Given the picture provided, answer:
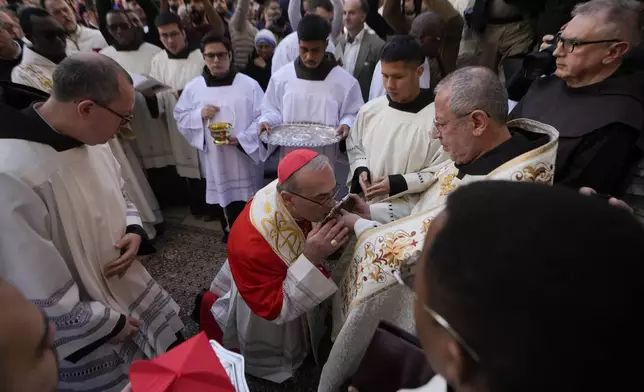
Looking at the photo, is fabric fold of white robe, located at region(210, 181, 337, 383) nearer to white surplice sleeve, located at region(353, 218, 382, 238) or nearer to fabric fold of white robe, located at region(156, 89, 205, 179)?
white surplice sleeve, located at region(353, 218, 382, 238)

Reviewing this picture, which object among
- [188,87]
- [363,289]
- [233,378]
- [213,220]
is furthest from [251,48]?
[233,378]

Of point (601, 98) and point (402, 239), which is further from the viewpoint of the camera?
point (601, 98)

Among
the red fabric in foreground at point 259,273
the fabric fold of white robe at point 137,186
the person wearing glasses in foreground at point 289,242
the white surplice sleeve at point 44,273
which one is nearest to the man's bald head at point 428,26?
the person wearing glasses in foreground at point 289,242

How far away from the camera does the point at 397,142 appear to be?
3.06 metres

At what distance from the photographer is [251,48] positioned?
5.91 m

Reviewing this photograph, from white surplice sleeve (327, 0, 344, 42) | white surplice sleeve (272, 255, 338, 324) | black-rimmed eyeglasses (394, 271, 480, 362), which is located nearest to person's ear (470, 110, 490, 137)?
white surplice sleeve (272, 255, 338, 324)

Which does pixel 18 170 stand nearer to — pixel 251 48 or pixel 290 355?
pixel 290 355

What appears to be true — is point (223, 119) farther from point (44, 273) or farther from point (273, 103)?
point (44, 273)

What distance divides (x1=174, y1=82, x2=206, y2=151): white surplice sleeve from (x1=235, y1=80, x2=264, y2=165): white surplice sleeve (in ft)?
1.37

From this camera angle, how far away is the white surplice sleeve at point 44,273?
1788 mm

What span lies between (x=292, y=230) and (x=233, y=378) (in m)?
0.99

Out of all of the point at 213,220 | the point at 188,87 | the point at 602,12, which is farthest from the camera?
the point at 213,220

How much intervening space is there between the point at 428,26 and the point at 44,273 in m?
3.94

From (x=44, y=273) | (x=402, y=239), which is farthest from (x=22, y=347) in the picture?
(x=402, y=239)
